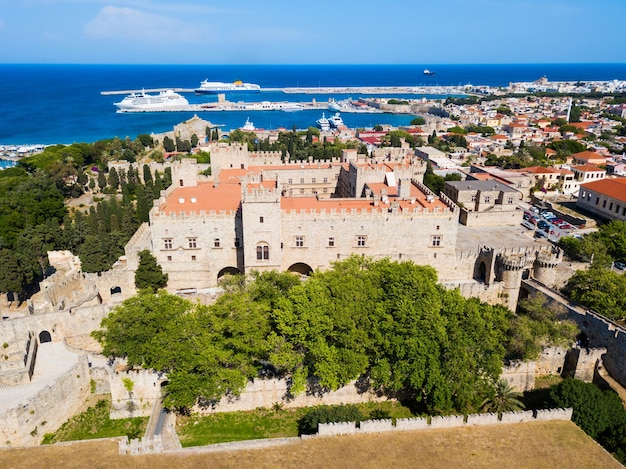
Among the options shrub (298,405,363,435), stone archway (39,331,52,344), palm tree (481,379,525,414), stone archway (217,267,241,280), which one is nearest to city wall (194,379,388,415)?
shrub (298,405,363,435)

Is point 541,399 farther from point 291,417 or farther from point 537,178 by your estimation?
point 537,178

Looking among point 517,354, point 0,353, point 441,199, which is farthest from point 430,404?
point 0,353

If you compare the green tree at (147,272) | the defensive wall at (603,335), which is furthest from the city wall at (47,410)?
the defensive wall at (603,335)

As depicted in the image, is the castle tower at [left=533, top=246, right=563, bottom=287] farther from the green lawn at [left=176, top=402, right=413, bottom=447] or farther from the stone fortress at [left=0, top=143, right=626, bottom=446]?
the green lawn at [left=176, top=402, right=413, bottom=447]

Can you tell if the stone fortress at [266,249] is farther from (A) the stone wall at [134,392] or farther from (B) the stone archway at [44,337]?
(A) the stone wall at [134,392]

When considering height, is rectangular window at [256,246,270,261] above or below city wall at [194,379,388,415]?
above

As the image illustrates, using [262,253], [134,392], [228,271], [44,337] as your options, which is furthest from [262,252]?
[44,337]
